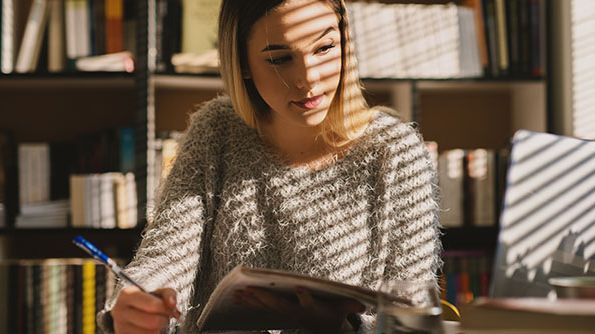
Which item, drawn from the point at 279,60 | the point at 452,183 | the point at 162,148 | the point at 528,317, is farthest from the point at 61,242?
the point at 528,317

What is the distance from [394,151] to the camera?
58.6 inches

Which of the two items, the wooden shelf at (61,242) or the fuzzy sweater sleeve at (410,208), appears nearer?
the fuzzy sweater sleeve at (410,208)

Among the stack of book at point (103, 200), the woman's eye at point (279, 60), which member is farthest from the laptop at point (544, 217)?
the stack of book at point (103, 200)

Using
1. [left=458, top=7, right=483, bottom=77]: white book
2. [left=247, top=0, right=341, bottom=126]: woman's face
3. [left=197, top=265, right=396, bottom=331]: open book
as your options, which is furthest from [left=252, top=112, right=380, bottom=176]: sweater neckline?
[left=458, top=7, right=483, bottom=77]: white book

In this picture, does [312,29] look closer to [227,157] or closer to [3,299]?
[227,157]

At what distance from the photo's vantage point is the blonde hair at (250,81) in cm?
144

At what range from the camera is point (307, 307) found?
1049mm

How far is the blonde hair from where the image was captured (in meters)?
1.44

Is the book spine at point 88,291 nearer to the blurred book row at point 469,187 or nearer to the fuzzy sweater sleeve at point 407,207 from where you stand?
the blurred book row at point 469,187

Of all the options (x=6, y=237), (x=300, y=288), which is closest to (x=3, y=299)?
(x=6, y=237)

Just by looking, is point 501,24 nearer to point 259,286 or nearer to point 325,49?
point 325,49

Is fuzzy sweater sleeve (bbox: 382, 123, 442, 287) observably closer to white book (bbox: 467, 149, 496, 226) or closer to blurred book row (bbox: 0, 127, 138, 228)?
white book (bbox: 467, 149, 496, 226)

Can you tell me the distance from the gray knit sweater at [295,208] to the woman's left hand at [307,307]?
1.14 feet

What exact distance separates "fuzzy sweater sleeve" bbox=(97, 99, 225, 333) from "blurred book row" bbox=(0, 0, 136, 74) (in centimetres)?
87
